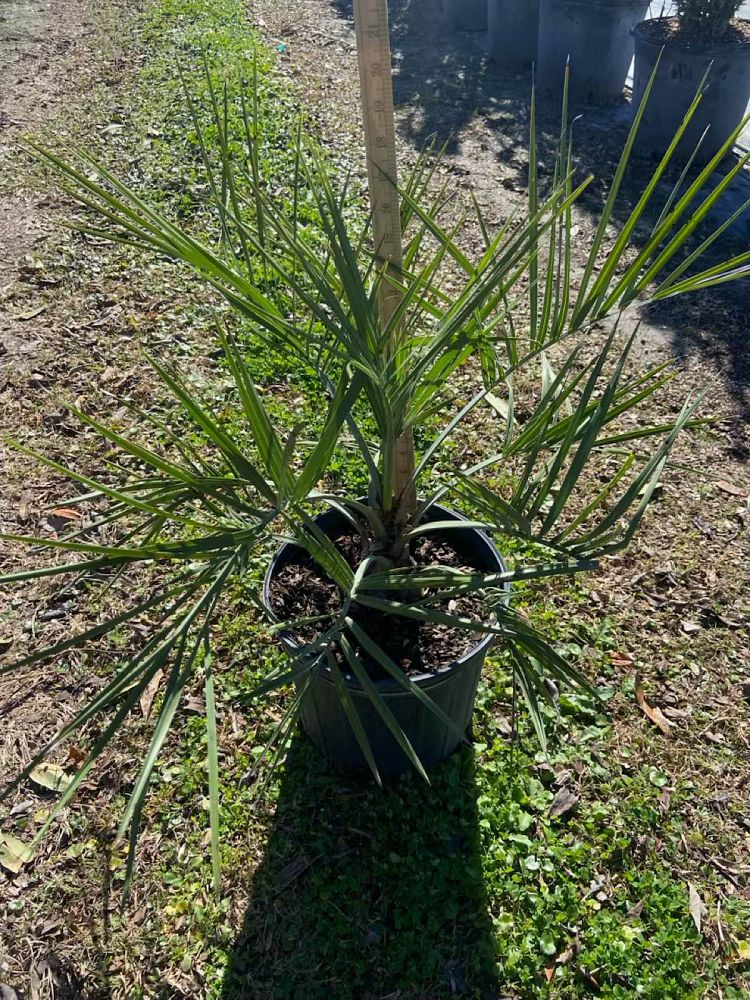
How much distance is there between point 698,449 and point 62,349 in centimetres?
220

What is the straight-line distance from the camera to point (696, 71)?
12.6 ft

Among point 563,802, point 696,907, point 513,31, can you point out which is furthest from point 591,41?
point 696,907

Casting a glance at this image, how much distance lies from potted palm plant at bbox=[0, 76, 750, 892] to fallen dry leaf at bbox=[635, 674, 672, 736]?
356 mm

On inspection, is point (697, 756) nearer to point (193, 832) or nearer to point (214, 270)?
point (193, 832)

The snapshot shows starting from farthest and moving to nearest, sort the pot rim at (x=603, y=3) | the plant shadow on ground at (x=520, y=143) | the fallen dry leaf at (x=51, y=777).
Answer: the pot rim at (x=603, y=3) < the plant shadow on ground at (x=520, y=143) < the fallen dry leaf at (x=51, y=777)

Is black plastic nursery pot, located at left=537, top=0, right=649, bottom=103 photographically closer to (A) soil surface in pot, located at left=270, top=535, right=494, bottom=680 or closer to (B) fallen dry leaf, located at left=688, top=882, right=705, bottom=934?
(A) soil surface in pot, located at left=270, top=535, right=494, bottom=680

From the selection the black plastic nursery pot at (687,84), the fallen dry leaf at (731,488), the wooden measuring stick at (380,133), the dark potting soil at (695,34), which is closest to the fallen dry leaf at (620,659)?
the fallen dry leaf at (731,488)

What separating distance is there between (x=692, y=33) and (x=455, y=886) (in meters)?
4.21

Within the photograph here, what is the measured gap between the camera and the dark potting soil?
3.84 m

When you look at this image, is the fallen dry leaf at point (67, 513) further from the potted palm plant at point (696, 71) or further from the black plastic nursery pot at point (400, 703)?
the potted palm plant at point (696, 71)

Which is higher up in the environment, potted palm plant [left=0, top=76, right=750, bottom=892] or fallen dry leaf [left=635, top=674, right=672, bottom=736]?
potted palm plant [left=0, top=76, right=750, bottom=892]

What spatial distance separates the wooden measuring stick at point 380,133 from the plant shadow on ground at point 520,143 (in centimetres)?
137

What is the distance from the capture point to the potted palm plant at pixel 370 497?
36.8 inches

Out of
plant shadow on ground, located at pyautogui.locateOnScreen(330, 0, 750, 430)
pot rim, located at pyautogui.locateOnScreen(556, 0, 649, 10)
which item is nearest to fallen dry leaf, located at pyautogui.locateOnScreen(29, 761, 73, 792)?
plant shadow on ground, located at pyautogui.locateOnScreen(330, 0, 750, 430)
